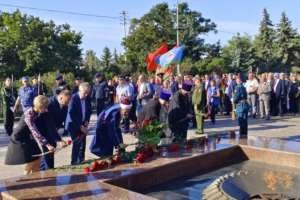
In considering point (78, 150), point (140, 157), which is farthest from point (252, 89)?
point (140, 157)

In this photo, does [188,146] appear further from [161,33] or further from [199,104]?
[161,33]

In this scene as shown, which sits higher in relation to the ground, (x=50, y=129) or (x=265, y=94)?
(x=265, y=94)

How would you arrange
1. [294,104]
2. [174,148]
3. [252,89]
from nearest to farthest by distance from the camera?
[174,148] < [252,89] < [294,104]

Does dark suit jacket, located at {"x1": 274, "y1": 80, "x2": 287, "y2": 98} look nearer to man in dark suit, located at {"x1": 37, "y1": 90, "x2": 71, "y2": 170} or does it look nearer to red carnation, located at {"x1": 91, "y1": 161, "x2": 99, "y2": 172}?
man in dark suit, located at {"x1": 37, "y1": 90, "x2": 71, "y2": 170}

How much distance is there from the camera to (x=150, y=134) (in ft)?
21.7

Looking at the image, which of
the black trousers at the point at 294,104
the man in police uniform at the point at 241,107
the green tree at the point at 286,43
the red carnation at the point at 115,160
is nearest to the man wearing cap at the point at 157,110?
the red carnation at the point at 115,160

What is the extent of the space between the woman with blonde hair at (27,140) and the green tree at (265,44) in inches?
1722

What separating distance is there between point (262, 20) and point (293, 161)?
4643 cm

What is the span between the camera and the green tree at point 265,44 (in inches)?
1910

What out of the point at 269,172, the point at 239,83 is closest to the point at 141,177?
the point at 269,172

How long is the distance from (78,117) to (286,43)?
142 feet

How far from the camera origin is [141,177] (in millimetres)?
5512

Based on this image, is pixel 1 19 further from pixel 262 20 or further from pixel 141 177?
pixel 141 177

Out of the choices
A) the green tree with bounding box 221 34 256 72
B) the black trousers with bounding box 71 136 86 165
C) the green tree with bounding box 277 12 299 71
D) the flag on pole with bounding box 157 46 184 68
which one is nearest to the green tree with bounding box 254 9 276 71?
the green tree with bounding box 277 12 299 71
